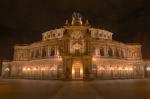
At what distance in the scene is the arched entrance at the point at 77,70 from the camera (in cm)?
6294

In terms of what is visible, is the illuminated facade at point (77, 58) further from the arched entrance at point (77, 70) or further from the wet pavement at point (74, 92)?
the wet pavement at point (74, 92)

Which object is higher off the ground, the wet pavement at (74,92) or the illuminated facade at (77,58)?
the illuminated facade at (77,58)

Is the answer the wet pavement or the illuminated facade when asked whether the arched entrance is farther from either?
the wet pavement

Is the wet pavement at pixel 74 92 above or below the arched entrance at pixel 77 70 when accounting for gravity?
below

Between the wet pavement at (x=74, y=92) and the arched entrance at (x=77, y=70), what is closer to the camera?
the wet pavement at (x=74, y=92)

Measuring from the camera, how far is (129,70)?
7938 centimetres

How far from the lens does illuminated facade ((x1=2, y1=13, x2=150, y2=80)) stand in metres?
62.9

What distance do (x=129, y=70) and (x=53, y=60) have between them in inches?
1221

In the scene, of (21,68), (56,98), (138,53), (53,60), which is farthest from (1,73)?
(56,98)

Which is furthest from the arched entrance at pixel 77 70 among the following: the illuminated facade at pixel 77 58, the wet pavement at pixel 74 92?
the wet pavement at pixel 74 92

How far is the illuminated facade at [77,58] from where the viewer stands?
62.9 m

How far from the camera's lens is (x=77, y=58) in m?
62.5

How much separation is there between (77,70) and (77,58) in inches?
153

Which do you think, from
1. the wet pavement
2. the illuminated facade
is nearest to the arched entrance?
the illuminated facade
